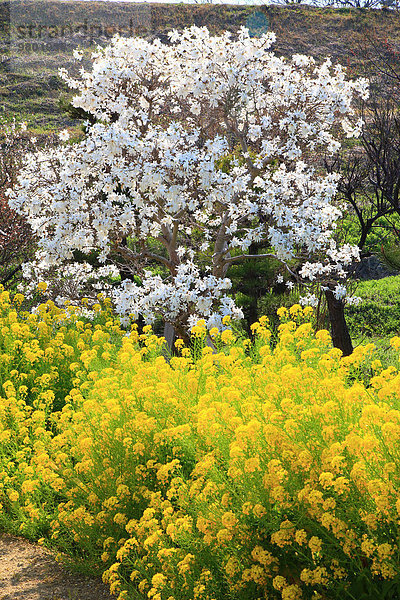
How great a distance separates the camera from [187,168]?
6.34 meters

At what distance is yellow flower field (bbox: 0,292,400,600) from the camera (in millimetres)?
2512

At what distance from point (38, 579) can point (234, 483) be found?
5.62 feet

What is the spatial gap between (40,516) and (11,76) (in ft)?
119

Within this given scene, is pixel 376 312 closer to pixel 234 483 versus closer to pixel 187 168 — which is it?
pixel 187 168

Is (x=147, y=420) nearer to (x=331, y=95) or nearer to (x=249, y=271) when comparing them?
(x=331, y=95)

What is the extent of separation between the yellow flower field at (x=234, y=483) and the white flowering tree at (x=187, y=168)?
7.97 feet

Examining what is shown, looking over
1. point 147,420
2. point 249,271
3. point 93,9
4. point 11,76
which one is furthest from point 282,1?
point 147,420

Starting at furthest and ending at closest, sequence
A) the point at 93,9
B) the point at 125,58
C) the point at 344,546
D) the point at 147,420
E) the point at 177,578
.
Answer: the point at 93,9 → the point at 125,58 → the point at 147,420 → the point at 177,578 → the point at 344,546

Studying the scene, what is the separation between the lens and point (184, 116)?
856 cm

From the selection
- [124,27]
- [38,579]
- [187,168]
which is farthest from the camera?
[124,27]

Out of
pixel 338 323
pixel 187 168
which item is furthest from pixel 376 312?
pixel 187 168

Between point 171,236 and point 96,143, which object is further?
point 171,236

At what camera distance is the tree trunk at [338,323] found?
312 inches

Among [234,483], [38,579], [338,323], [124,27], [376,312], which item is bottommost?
[376,312]
